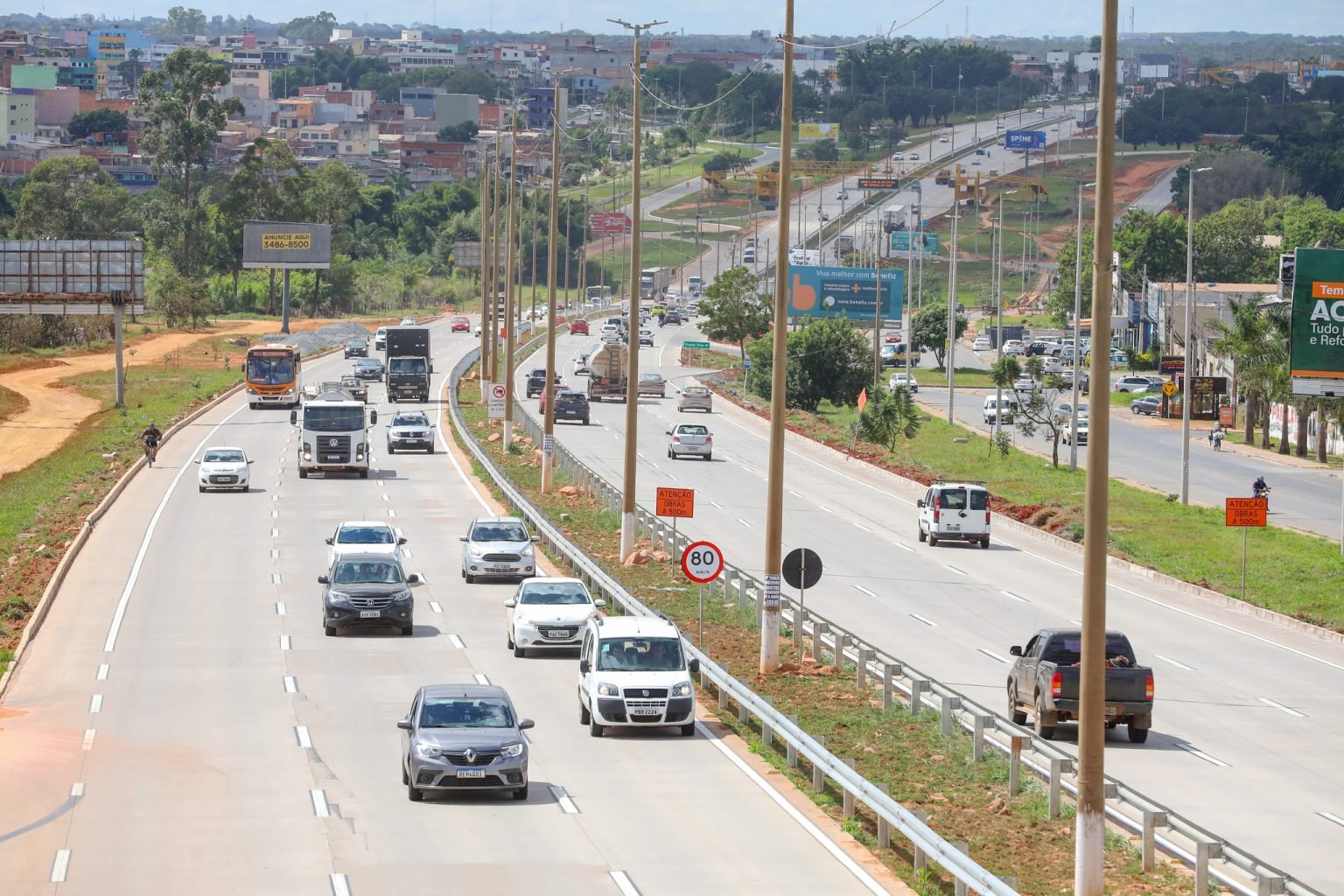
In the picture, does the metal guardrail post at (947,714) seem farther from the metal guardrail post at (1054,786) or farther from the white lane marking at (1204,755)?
the white lane marking at (1204,755)

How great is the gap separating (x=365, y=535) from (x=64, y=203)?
14118 cm

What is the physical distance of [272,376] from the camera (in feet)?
291

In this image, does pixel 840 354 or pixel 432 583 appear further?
pixel 840 354

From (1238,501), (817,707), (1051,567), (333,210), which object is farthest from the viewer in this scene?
(333,210)

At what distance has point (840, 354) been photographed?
111750 millimetres

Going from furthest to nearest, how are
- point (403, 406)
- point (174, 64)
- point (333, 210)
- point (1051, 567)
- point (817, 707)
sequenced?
point (333, 210) < point (174, 64) < point (403, 406) < point (1051, 567) < point (817, 707)

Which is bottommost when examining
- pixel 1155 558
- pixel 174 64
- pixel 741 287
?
pixel 1155 558

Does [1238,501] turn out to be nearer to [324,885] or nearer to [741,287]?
[324,885]

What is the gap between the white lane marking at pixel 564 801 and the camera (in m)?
21.8

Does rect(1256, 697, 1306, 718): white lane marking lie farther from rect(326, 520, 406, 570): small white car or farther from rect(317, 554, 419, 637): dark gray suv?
rect(326, 520, 406, 570): small white car

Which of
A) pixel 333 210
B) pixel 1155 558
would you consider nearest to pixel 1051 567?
pixel 1155 558

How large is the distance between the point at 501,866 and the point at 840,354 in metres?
94.2

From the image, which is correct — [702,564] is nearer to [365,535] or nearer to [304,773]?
[304,773]

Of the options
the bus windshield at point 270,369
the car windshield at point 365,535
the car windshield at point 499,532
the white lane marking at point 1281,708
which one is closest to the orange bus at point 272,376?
the bus windshield at point 270,369
